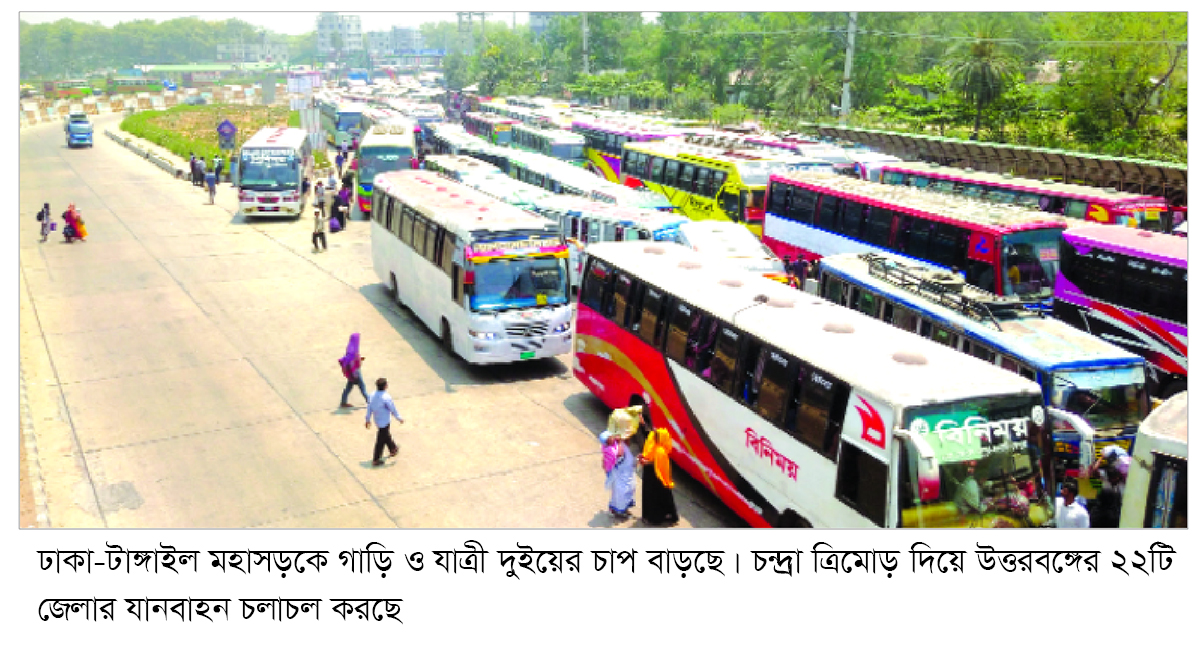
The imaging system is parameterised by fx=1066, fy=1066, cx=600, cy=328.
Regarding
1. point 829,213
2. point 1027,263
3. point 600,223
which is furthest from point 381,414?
point 829,213

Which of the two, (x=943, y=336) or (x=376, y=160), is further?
(x=376, y=160)

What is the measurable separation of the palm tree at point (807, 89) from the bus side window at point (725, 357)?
149 ft

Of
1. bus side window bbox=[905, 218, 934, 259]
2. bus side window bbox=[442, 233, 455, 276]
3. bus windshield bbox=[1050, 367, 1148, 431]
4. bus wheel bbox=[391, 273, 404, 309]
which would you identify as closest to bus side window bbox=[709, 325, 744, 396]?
bus windshield bbox=[1050, 367, 1148, 431]

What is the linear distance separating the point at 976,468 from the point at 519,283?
982cm

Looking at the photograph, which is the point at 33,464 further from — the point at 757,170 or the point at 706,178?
the point at 706,178

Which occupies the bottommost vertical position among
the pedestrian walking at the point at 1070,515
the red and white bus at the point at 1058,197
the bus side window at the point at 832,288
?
the pedestrian walking at the point at 1070,515

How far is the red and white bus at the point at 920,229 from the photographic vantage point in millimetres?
18422

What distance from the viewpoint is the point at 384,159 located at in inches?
1421

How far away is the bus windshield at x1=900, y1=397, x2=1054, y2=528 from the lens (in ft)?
29.2

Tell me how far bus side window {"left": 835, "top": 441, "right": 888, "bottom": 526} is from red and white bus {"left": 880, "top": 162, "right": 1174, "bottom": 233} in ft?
47.3

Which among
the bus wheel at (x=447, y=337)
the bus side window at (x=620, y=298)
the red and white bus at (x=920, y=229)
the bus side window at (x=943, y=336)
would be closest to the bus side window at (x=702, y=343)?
the bus side window at (x=620, y=298)

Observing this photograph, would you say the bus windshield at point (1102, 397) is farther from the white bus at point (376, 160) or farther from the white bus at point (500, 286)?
the white bus at point (376, 160)
